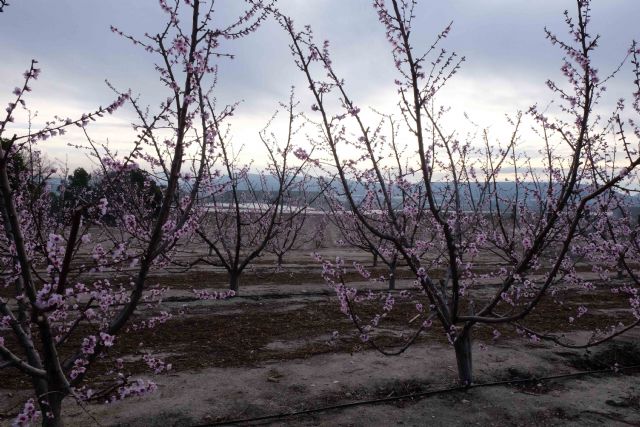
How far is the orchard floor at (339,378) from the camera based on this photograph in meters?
5.30

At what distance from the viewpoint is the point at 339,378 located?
254 inches

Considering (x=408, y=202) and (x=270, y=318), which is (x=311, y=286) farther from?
(x=408, y=202)

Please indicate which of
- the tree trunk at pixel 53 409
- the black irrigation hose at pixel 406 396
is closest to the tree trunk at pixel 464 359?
the black irrigation hose at pixel 406 396

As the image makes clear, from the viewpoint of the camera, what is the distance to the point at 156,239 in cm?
325

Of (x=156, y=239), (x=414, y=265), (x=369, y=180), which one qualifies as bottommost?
(x=414, y=265)

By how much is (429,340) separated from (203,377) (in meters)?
4.03

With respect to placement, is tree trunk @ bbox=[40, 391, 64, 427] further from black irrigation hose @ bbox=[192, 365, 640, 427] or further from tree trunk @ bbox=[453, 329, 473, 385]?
tree trunk @ bbox=[453, 329, 473, 385]

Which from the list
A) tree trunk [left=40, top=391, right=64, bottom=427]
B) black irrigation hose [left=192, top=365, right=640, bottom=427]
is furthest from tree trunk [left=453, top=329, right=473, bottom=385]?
tree trunk [left=40, top=391, right=64, bottom=427]

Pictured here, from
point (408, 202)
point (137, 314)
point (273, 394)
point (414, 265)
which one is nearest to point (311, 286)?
point (137, 314)

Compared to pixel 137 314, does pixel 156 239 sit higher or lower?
higher

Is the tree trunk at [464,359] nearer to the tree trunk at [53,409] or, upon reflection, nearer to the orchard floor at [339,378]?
the orchard floor at [339,378]

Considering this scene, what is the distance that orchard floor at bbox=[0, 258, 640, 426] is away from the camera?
17.4ft

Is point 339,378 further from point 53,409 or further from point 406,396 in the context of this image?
point 53,409

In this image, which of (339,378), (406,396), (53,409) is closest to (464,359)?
(406,396)
